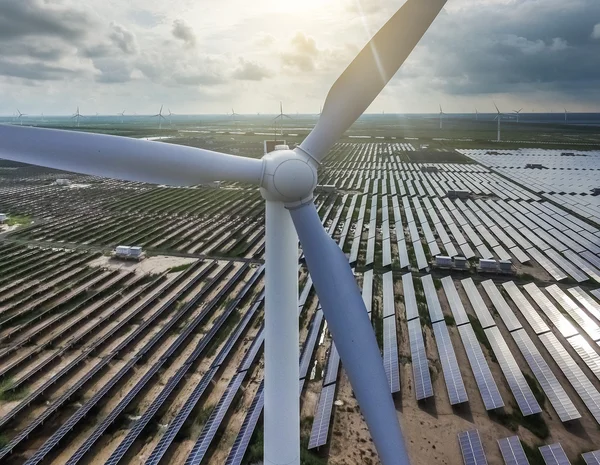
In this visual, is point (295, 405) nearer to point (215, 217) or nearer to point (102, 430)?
point (102, 430)

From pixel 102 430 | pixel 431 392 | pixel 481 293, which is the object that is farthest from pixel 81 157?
pixel 481 293

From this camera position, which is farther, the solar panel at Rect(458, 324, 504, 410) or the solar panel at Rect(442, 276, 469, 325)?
the solar panel at Rect(442, 276, 469, 325)

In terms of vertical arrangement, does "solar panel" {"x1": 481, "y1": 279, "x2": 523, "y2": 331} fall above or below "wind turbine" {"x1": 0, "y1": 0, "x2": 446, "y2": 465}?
below

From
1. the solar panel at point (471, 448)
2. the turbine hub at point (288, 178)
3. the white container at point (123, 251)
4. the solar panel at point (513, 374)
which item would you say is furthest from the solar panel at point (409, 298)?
the white container at point (123, 251)

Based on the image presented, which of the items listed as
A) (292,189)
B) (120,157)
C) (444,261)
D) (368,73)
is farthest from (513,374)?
(120,157)

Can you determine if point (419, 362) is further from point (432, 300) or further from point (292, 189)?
point (292, 189)

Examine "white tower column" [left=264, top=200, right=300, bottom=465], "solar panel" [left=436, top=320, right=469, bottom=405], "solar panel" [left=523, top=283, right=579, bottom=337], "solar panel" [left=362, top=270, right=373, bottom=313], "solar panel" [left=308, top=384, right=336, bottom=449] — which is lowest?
"solar panel" [left=308, top=384, right=336, bottom=449]

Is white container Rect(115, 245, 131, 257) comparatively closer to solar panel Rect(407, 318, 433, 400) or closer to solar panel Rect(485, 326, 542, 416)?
solar panel Rect(407, 318, 433, 400)

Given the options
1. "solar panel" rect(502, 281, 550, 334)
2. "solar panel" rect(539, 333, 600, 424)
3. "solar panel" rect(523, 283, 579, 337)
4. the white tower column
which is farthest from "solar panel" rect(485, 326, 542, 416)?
the white tower column
